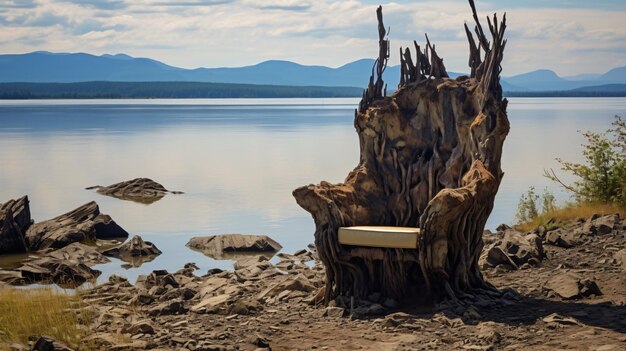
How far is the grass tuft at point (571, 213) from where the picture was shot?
12656 millimetres

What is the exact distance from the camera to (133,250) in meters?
13.8

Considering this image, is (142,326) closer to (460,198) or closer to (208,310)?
(208,310)

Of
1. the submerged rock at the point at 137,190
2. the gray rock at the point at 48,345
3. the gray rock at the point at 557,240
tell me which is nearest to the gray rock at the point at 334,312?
the gray rock at the point at 48,345

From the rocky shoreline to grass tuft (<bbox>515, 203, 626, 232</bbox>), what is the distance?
73.1 inches

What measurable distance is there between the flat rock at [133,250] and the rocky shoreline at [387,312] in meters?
2.99

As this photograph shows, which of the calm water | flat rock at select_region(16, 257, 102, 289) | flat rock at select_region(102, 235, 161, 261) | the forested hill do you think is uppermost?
flat rock at select_region(16, 257, 102, 289)

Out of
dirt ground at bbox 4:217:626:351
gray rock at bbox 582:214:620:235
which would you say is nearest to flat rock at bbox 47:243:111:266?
dirt ground at bbox 4:217:626:351

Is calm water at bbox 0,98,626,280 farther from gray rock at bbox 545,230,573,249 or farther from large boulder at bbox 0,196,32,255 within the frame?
gray rock at bbox 545,230,573,249

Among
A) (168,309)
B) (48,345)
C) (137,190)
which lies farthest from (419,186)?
(137,190)

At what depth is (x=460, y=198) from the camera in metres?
7.83

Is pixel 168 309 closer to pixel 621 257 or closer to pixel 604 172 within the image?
pixel 621 257

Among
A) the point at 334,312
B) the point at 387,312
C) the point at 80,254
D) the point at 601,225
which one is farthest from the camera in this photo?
the point at 80,254

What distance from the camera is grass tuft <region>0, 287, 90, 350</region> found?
24.1 feet

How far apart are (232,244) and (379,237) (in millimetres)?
6243
